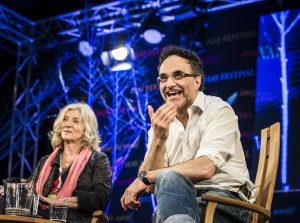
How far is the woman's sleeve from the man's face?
3.63ft

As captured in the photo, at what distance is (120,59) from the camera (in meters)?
6.70

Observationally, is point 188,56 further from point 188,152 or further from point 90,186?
point 90,186

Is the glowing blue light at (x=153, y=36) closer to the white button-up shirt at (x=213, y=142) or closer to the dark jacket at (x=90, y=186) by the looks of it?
the dark jacket at (x=90, y=186)

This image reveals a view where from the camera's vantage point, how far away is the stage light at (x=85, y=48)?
6.79 meters

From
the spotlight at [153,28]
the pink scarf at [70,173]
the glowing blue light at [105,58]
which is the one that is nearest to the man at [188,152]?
the pink scarf at [70,173]

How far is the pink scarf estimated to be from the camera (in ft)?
12.2

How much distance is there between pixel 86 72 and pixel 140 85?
33.5 inches

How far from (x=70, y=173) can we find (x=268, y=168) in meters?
1.58

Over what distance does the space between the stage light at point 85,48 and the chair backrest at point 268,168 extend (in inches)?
170

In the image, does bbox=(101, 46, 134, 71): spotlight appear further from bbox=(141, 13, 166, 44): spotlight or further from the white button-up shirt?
the white button-up shirt

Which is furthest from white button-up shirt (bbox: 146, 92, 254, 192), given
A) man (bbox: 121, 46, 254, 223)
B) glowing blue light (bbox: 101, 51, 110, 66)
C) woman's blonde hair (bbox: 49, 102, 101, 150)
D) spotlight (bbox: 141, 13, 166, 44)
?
glowing blue light (bbox: 101, 51, 110, 66)

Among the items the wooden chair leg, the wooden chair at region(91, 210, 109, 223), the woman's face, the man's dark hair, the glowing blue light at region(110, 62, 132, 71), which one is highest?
the glowing blue light at region(110, 62, 132, 71)

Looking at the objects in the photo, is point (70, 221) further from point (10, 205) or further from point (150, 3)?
point (150, 3)

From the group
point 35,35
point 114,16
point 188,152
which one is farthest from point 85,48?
point 188,152
